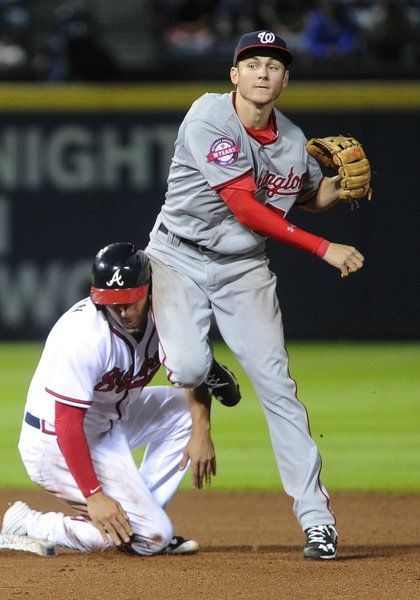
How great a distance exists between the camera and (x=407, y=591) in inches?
166

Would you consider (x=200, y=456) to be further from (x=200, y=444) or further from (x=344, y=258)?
(x=344, y=258)

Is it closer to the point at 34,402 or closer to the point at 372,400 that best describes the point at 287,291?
the point at 372,400

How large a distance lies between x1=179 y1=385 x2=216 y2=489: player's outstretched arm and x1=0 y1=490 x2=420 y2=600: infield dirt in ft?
1.17

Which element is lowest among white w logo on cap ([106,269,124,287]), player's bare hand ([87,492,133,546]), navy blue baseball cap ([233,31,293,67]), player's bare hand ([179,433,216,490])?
player's bare hand ([87,492,133,546])

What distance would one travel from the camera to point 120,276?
4695 millimetres

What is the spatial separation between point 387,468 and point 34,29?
25.3 ft

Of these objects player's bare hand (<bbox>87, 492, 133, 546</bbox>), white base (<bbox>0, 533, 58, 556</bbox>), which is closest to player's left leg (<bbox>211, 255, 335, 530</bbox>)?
player's bare hand (<bbox>87, 492, 133, 546</bbox>)

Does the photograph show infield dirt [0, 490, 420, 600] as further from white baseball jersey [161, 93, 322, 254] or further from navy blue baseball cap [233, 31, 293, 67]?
navy blue baseball cap [233, 31, 293, 67]

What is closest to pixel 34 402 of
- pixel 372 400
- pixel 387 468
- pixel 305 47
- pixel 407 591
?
pixel 407 591

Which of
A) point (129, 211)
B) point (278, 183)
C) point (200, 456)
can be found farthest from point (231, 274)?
point (129, 211)

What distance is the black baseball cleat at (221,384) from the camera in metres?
5.12

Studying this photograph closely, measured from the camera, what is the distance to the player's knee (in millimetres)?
4820

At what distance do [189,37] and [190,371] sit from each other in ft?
29.6

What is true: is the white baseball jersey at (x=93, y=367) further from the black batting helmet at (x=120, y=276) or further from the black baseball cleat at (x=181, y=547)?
the black baseball cleat at (x=181, y=547)
